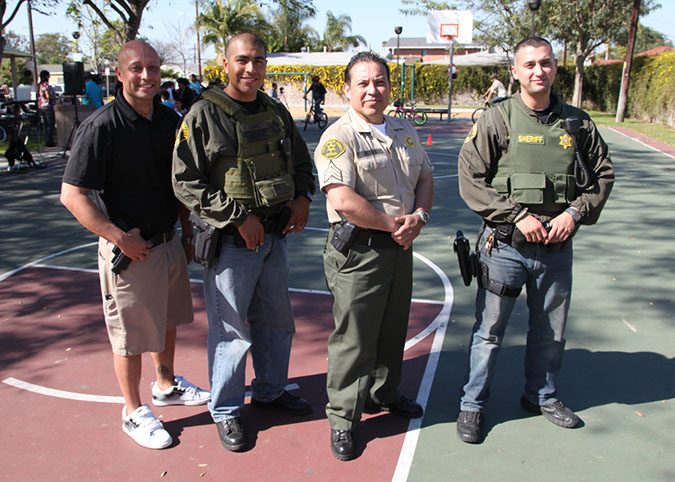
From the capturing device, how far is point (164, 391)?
352 centimetres

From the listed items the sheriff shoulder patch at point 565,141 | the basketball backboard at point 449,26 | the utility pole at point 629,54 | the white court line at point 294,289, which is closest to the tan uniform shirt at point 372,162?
the sheriff shoulder patch at point 565,141

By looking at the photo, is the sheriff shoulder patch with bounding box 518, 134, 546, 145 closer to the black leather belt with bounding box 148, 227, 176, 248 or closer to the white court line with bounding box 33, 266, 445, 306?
the black leather belt with bounding box 148, 227, 176, 248

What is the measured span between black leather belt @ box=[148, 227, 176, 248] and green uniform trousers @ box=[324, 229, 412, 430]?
34.7 inches

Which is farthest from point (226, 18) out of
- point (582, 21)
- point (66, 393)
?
point (66, 393)

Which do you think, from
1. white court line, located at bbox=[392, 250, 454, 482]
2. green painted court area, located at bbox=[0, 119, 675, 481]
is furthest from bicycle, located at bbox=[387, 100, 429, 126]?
white court line, located at bbox=[392, 250, 454, 482]

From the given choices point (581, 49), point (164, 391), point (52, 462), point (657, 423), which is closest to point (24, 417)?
point (52, 462)

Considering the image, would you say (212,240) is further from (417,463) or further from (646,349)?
(646,349)

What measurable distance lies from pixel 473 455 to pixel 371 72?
2.04 meters

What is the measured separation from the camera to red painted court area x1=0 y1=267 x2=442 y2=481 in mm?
2920

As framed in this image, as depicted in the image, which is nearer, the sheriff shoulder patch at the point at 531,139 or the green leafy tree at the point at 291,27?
the sheriff shoulder patch at the point at 531,139

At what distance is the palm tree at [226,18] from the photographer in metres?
49.2

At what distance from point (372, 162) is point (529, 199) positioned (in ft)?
2.78

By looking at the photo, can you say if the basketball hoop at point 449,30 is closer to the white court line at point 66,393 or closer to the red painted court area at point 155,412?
the red painted court area at point 155,412

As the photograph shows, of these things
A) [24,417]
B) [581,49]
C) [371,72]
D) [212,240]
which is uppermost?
[581,49]
